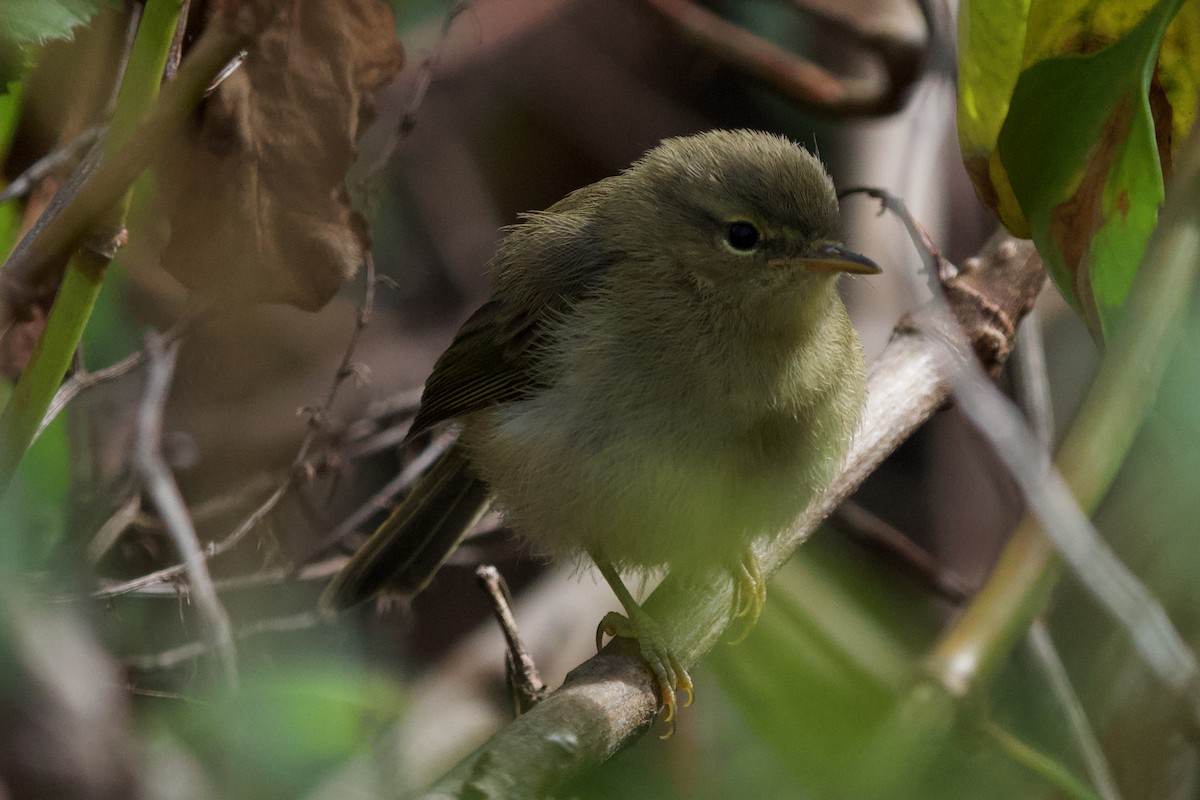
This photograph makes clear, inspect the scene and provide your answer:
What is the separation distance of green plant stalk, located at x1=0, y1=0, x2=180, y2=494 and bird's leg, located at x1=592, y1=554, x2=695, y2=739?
3.89 feet

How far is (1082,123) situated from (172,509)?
2.07m

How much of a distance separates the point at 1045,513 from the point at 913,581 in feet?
8.23

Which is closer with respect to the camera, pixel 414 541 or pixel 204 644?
pixel 204 644

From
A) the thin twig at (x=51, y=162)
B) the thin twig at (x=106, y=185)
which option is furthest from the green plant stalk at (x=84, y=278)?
the thin twig at (x=51, y=162)

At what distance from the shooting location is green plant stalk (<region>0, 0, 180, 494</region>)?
1782 millimetres

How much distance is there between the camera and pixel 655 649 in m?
2.36

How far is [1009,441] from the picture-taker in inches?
57.6

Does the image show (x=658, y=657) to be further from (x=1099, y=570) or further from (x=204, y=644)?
(x=1099, y=570)

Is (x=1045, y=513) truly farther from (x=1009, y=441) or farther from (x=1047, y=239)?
(x=1047, y=239)

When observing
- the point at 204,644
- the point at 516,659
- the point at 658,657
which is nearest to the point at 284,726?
the point at 516,659

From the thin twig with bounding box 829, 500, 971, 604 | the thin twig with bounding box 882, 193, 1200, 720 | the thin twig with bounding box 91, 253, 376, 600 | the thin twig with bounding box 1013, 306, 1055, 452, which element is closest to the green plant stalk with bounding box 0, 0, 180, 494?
the thin twig with bounding box 91, 253, 376, 600

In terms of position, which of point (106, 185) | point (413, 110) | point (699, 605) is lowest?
point (699, 605)

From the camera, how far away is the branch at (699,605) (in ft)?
5.41

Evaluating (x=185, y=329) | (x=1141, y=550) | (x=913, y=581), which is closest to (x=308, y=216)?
(x=185, y=329)
